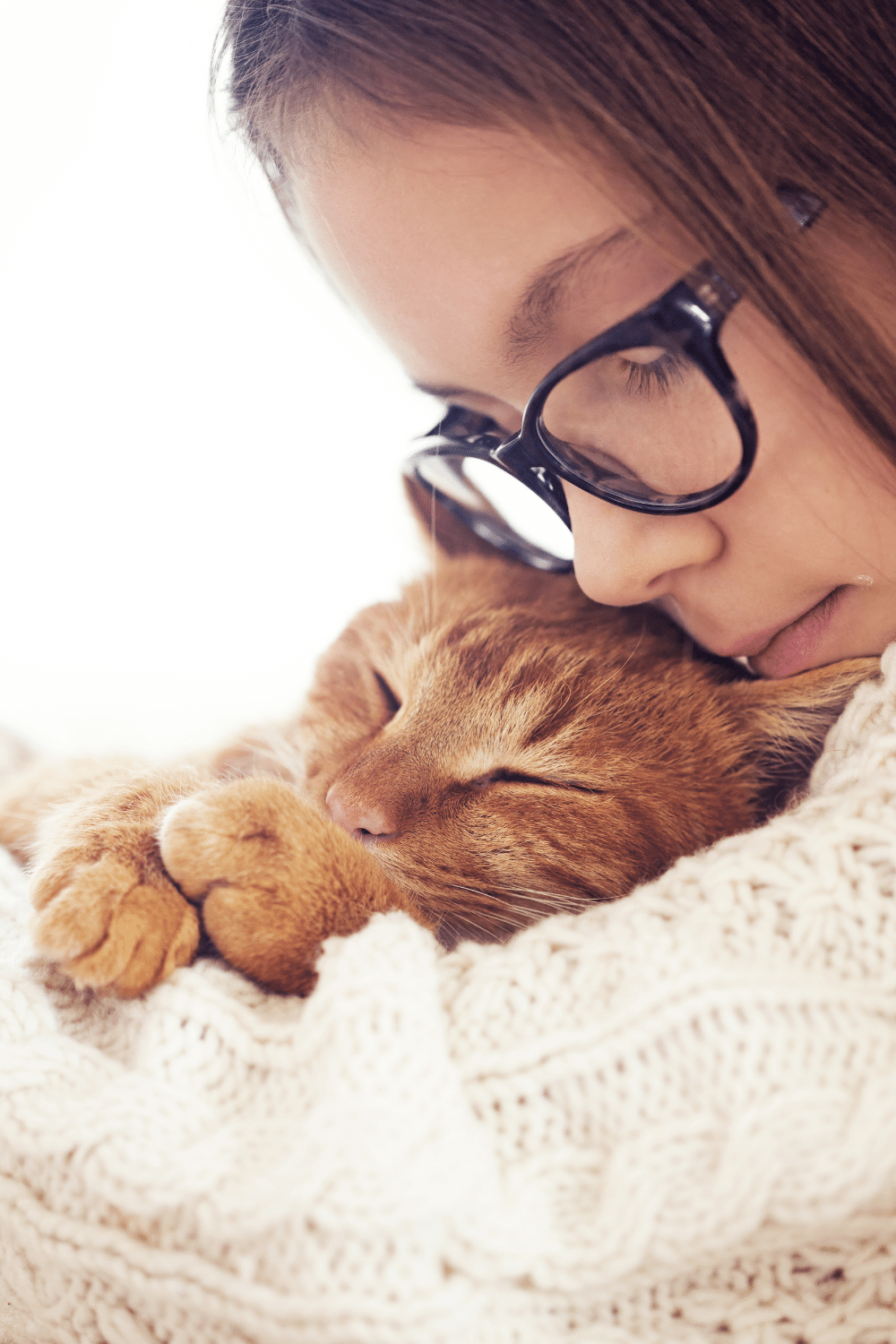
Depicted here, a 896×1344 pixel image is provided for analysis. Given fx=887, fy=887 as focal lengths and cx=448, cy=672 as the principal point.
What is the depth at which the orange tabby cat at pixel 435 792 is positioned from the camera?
0.74 m

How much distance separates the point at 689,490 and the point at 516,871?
44 centimetres

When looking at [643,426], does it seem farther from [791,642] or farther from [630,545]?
[791,642]

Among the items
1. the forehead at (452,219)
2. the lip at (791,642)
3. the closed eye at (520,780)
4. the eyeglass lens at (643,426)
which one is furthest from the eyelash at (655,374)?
the closed eye at (520,780)

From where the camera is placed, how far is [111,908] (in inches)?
27.7

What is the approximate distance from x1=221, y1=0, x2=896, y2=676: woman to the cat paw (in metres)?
0.52

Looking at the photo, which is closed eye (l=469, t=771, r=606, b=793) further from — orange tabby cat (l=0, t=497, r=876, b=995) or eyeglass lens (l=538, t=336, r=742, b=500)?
eyeglass lens (l=538, t=336, r=742, b=500)

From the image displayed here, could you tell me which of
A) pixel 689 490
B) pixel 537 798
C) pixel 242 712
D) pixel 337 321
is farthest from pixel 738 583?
pixel 242 712

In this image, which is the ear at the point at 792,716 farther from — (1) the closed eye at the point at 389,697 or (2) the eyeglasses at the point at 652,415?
(1) the closed eye at the point at 389,697

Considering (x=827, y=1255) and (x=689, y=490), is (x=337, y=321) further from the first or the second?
(x=827, y=1255)

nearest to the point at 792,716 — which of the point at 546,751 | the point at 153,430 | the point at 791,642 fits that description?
the point at 791,642

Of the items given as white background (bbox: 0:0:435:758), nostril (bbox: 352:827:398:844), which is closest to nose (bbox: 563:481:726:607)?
nostril (bbox: 352:827:398:844)

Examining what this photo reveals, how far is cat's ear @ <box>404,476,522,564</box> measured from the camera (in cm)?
140

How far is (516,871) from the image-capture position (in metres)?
0.97

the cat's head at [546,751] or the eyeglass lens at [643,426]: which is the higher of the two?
the eyeglass lens at [643,426]
